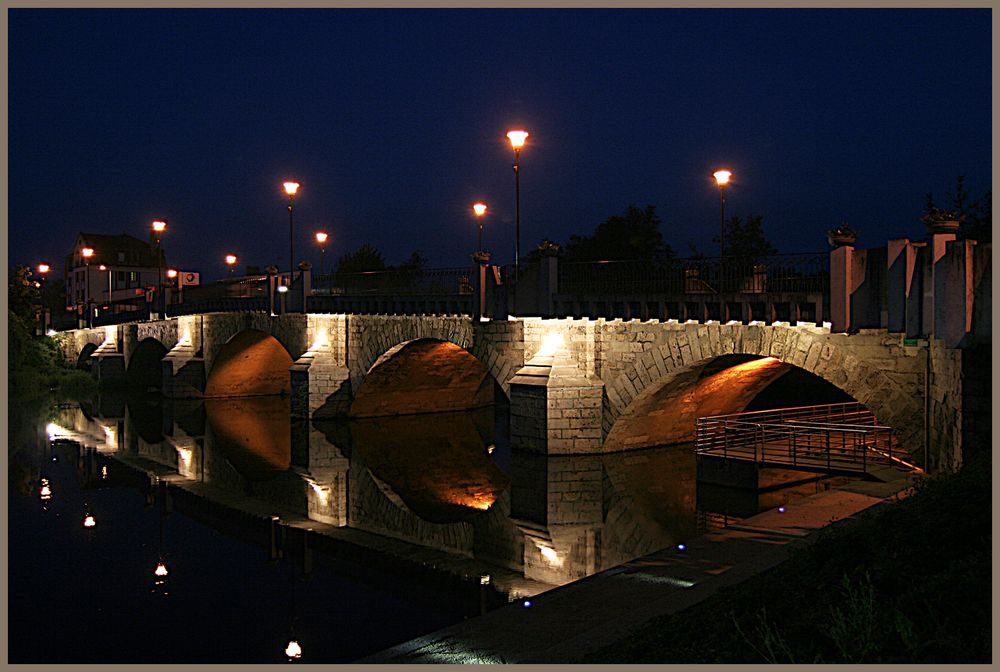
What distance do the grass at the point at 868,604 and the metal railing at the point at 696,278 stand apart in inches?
291

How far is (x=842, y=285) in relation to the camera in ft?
45.8

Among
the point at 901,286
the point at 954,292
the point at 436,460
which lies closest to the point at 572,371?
the point at 436,460

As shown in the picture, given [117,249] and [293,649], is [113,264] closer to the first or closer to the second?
[117,249]

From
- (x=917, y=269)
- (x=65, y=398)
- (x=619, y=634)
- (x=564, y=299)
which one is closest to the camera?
(x=619, y=634)

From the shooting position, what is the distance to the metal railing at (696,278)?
50.8ft

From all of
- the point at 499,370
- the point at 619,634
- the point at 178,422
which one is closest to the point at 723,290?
the point at 499,370

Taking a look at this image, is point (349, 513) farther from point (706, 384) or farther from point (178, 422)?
point (178, 422)

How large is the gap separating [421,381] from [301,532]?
15390 millimetres

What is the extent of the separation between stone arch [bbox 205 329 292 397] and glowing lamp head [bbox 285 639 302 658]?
27898 millimetres

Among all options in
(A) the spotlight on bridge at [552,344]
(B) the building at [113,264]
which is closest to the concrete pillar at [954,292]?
(A) the spotlight on bridge at [552,344]

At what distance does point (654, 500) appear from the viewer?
17.1 meters

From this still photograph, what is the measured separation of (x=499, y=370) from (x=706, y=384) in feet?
17.6

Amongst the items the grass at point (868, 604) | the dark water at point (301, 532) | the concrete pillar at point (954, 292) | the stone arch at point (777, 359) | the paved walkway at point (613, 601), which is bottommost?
the dark water at point (301, 532)

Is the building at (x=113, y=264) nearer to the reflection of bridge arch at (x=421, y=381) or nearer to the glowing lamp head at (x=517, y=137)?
the reflection of bridge arch at (x=421, y=381)
